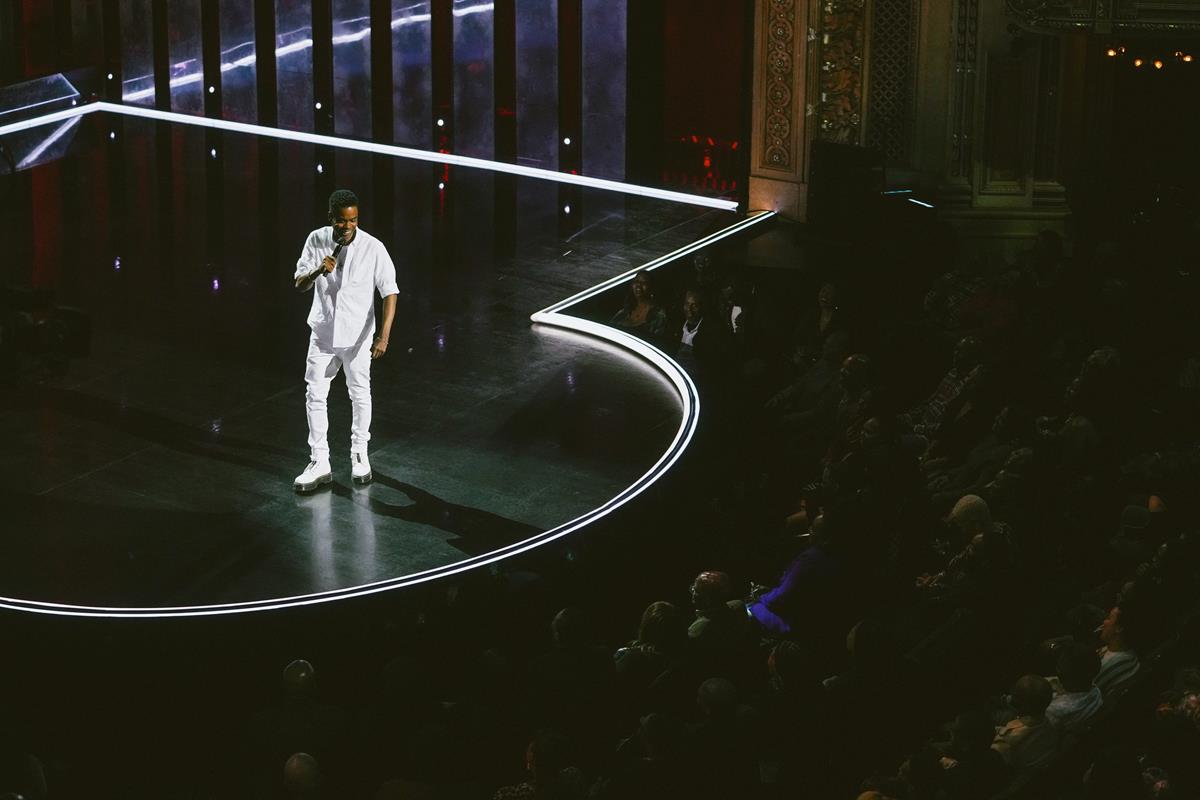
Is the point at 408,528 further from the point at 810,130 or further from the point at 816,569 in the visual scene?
the point at 810,130

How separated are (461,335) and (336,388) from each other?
117 centimetres

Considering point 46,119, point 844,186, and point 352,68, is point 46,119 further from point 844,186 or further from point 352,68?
point 844,186

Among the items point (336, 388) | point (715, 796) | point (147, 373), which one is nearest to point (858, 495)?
point (715, 796)

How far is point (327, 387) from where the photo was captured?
7.80 m

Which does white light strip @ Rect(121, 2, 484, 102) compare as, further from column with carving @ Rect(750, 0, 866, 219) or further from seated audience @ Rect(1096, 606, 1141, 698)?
seated audience @ Rect(1096, 606, 1141, 698)

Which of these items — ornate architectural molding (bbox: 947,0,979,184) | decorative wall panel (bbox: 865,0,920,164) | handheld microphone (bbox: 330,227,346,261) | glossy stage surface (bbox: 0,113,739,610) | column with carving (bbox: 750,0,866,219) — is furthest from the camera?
column with carving (bbox: 750,0,866,219)

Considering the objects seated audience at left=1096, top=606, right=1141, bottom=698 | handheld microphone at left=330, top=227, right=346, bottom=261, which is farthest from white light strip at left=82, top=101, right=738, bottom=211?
seated audience at left=1096, top=606, right=1141, bottom=698

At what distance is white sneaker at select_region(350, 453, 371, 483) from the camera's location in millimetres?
7922

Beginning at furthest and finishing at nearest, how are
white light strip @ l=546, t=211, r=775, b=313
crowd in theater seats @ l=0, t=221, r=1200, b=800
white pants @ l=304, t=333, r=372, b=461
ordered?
white light strip @ l=546, t=211, r=775, b=313
white pants @ l=304, t=333, r=372, b=461
crowd in theater seats @ l=0, t=221, r=1200, b=800

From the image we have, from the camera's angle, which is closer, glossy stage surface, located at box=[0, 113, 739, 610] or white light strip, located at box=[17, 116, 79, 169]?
glossy stage surface, located at box=[0, 113, 739, 610]

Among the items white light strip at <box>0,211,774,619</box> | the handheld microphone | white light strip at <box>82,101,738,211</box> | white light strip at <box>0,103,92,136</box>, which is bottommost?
white light strip at <box>0,211,774,619</box>

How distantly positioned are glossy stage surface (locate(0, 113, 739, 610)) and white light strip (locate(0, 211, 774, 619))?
0.07 meters

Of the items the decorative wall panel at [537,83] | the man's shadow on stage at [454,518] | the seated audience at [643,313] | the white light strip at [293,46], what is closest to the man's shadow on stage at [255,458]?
the man's shadow on stage at [454,518]

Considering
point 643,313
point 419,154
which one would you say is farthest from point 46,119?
point 643,313
